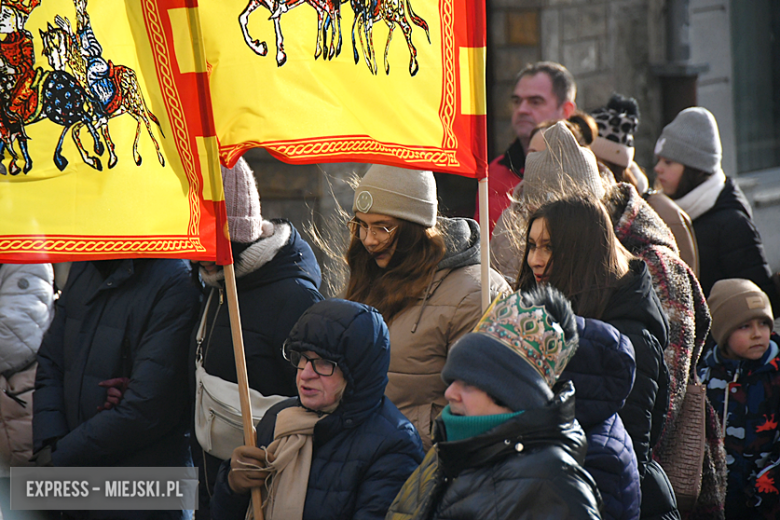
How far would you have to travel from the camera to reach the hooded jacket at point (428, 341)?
323 cm

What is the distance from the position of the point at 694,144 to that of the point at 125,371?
10.3ft

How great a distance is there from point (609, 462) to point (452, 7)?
1.46m

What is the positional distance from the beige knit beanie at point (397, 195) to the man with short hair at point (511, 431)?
3.63 feet

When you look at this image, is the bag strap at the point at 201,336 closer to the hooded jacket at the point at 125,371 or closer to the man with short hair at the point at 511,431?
the hooded jacket at the point at 125,371

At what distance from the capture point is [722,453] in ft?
12.2

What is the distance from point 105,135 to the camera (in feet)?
8.77

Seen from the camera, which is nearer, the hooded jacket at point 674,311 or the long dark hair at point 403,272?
the long dark hair at point 403,272

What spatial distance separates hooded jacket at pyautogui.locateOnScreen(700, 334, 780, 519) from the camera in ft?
13.0

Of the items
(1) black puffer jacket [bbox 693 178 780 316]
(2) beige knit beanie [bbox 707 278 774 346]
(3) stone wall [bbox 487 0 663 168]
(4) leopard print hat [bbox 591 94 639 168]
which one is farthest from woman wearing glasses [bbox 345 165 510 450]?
(3) stone wall [bbox 487 0 663 168]

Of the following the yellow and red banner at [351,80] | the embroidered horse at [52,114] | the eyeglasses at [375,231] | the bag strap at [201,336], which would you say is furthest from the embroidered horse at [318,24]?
the bag strap at [201,336]

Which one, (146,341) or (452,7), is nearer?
(452,7)

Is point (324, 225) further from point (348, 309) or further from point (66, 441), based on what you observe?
point (348, 309)

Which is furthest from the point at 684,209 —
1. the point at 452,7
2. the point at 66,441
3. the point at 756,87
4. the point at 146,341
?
the point at 756,87

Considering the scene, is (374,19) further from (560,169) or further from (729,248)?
(729,248)
